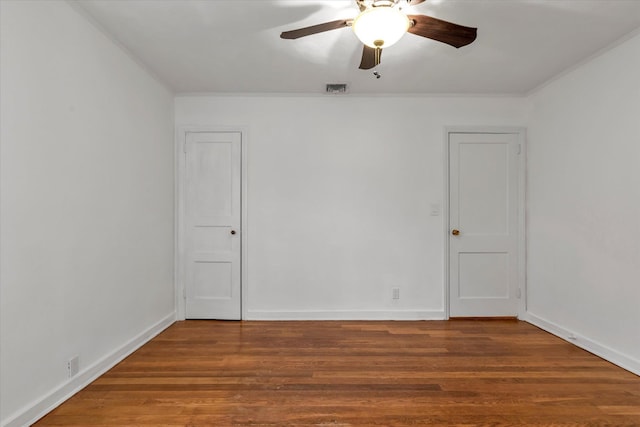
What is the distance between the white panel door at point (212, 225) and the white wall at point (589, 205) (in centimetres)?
334

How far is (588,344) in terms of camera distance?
117 inches

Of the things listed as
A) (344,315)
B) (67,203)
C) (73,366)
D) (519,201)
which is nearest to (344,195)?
(344,315)

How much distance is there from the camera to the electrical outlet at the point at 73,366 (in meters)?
2.20

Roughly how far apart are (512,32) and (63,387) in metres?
4.00

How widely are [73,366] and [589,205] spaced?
429 cm

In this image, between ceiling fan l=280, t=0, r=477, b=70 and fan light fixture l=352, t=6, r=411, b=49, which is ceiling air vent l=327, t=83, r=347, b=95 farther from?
fan light fixture l=352, t=6, r=411, b=49

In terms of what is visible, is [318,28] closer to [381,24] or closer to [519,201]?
[381,24]

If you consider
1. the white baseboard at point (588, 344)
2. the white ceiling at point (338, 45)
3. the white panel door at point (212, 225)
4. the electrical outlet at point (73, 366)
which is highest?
the white ceiling at point (338, 45)

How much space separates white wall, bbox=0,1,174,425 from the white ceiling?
1.34 ft

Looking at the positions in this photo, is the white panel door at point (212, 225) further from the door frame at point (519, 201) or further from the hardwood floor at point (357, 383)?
the door frame at point (519, 201)

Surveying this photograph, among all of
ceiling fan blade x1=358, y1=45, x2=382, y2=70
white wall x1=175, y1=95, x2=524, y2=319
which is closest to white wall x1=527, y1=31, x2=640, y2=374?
white wall x1=175, y1=95, x2=524, y2=319

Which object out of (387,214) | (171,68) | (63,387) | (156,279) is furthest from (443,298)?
(171,68)

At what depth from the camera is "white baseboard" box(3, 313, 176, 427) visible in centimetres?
187

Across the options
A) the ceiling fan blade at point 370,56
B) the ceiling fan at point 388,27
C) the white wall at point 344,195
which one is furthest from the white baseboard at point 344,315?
the ceiling fan at point 388,27
